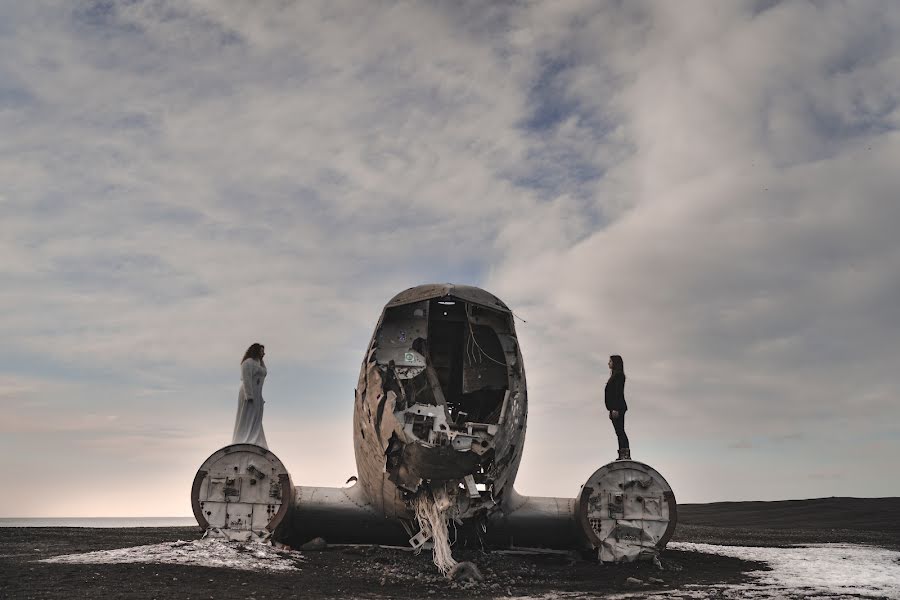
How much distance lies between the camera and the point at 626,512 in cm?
1120

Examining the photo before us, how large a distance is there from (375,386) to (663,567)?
16.5 feet

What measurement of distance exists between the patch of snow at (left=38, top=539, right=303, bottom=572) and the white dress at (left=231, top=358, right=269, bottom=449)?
2.13 meters

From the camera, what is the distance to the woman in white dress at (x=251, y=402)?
12.4 meters

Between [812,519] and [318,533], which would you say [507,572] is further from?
[812,519]

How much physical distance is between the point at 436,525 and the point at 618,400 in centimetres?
459

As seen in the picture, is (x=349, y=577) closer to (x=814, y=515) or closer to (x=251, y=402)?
(x=251, y=402)

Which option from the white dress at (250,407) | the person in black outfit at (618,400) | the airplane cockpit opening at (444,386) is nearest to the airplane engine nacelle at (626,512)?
the person in black outfit at (618,400)

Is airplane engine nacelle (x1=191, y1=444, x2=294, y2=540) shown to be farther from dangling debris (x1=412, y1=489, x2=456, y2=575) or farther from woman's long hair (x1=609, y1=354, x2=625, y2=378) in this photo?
woman's long hair (x1=609, y1=354, x2=625, y2=378)

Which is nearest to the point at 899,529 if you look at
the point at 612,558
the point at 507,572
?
the point at 612,558

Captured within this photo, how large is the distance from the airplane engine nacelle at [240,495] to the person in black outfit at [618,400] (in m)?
5.29

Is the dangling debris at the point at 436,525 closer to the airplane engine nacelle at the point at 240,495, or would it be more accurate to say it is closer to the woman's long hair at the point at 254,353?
the airplane engine nacelle at the point at 240,495

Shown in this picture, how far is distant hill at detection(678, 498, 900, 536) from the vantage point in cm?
2681

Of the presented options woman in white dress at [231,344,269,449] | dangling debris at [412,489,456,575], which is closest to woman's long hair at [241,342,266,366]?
woman in white dress at [231,344,269,449]

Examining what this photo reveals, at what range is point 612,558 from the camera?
11.0m
